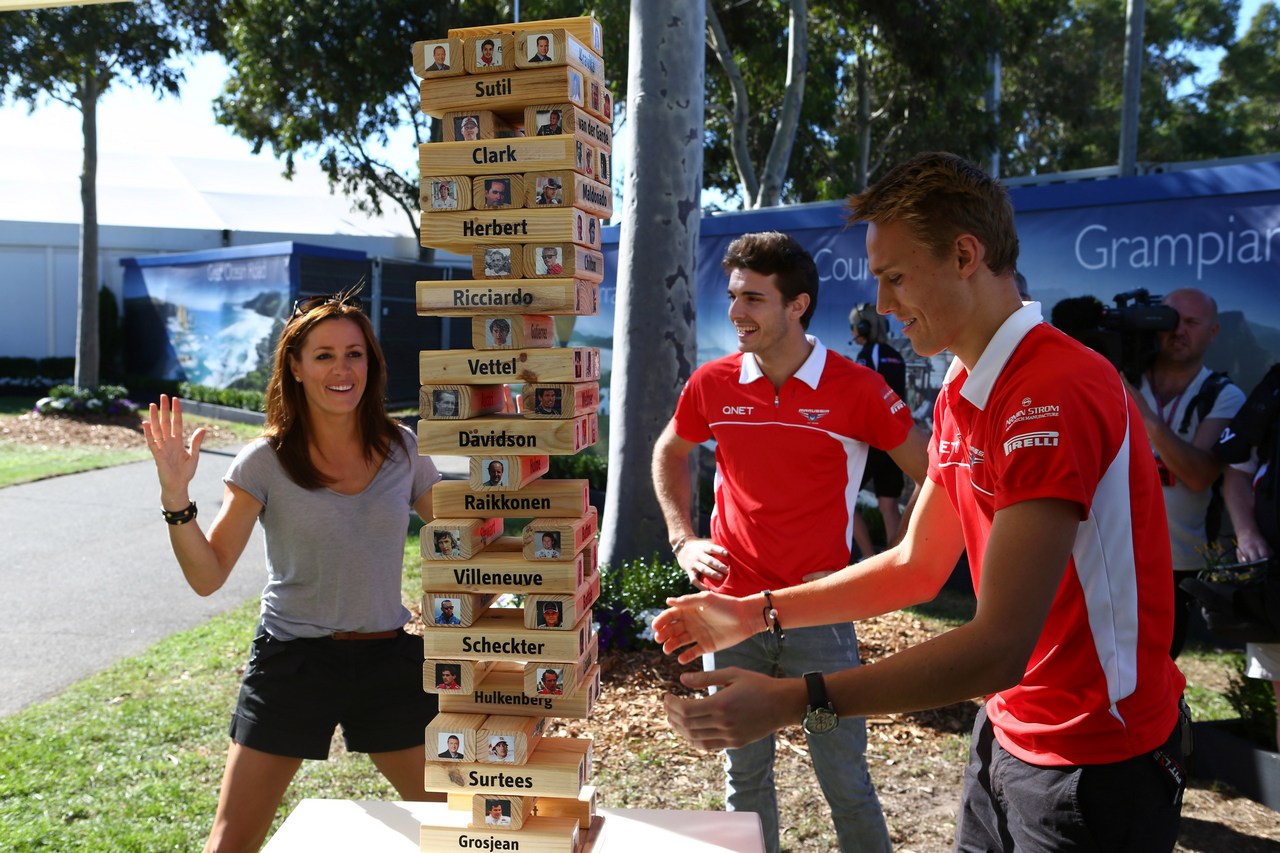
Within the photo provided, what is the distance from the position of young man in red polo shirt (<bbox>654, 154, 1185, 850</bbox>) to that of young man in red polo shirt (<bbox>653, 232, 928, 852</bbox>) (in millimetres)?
1473

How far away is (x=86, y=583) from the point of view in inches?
352

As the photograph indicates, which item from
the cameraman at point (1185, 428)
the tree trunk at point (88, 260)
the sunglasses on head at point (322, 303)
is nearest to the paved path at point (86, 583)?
the sunglasses on head at point (322, 303)

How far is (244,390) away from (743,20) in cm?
1258

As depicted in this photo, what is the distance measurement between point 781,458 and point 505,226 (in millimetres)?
1645

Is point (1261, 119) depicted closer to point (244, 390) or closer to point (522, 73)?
point (244, 390)

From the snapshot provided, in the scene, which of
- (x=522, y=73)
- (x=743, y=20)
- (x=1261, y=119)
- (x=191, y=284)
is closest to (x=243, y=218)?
(x=191, y=284)

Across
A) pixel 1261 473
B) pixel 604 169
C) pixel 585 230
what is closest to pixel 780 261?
pixel 604 169

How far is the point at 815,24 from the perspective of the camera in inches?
795

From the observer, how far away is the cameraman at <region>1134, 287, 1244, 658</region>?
5039mm

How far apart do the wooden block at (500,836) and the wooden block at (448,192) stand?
143cm

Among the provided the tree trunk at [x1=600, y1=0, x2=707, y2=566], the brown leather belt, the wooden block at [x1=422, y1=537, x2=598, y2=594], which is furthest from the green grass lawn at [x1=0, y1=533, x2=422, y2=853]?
the wooden block at [x1=422, y1=537, x2=598, y2=594]

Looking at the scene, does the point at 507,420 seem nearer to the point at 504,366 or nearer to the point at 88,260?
the point at 504,366

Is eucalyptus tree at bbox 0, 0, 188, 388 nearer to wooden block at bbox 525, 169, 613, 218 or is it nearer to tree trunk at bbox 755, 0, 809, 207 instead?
tree trunk at bbox 755, 0, 809, 207

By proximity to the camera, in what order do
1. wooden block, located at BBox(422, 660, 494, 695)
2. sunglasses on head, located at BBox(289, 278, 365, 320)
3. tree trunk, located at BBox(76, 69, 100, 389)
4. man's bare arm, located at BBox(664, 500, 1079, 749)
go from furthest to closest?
tree trunk, located at BBox(76, 69, 100, 389), sunglasses on head, located at BBox(289, 278, 365, 320), wooden block, located at BBox(422, 660, 494, 695), man's bare arm, located at BBox(664, 500, 1079, 749)
